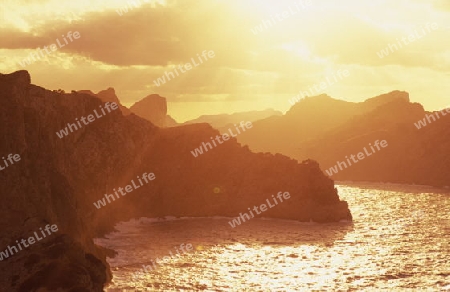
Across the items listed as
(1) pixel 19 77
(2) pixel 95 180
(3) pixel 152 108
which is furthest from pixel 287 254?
(3) pixel 152 108

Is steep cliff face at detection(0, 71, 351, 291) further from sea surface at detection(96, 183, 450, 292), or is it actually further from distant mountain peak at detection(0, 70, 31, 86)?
sea surface at detection(96, 183, 450, 292)

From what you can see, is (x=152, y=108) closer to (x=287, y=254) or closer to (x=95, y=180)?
(x=95, y=180)

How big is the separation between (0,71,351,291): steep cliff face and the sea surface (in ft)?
14.3

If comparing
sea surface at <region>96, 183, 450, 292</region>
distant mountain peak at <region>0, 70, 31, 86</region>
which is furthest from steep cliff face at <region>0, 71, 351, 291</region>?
sea surface at <region>96, 183, 450, 292</region>

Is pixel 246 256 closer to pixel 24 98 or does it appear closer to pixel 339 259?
pixel 339 259

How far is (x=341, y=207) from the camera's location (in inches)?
3533

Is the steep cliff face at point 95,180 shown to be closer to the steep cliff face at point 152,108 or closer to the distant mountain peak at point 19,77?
the distant mountain peak at point 19,77

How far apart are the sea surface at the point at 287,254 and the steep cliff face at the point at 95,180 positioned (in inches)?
172

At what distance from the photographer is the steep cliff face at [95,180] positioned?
37000mm

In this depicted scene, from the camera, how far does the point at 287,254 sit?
6162 cm

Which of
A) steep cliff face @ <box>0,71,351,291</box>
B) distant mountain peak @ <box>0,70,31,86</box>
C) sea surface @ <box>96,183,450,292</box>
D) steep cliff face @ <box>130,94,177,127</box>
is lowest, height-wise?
sea surface @ <box>96,183,450,292</box>

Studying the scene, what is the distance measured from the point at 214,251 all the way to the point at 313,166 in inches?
1537

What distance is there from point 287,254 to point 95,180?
30.6 metres

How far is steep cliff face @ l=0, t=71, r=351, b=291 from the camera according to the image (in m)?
37.0
